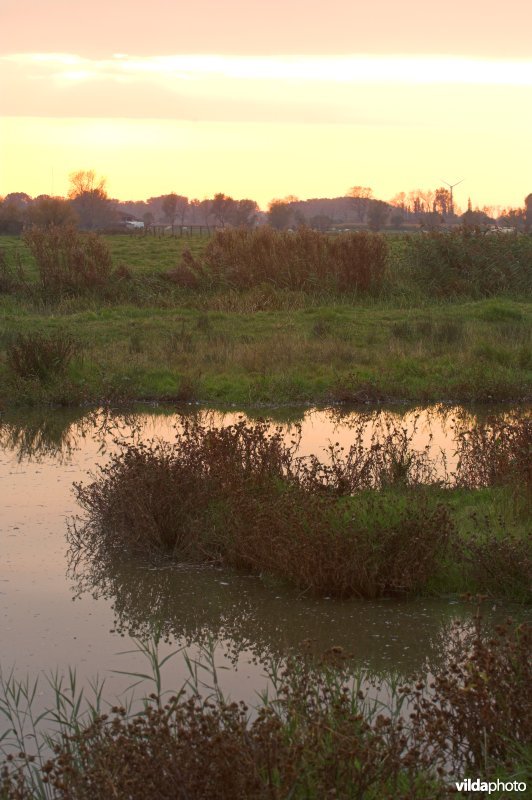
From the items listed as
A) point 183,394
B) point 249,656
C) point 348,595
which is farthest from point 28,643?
point 183,394

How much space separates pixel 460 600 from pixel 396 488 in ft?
7.83

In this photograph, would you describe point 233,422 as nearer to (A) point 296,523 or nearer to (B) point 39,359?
(B) point 39,359

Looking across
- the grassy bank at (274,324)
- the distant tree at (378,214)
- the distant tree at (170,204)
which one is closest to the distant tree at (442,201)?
the distant tree at (378,214)

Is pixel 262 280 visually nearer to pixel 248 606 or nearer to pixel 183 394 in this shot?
pixel 183 394

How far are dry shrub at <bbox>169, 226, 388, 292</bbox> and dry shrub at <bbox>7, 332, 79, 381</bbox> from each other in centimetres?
1222

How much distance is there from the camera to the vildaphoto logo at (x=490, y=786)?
4.57m

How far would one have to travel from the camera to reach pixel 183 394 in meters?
20.0

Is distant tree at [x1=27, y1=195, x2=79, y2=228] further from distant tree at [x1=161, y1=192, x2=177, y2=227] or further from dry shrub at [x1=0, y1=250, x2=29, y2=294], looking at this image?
distant tree at [x1=161, y1=192, x2=177, y2=227]

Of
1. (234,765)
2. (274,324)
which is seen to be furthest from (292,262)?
(234,765)

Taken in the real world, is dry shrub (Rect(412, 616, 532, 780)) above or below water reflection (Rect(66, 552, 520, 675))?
above

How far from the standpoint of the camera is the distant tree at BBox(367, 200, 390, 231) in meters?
119

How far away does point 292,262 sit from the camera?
1286 inches

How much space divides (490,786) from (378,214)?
118526 millimetres

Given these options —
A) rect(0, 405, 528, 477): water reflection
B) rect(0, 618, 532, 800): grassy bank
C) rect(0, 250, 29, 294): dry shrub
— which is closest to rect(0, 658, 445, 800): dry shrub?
rect(0, 618, 532, 800): grassy bank
